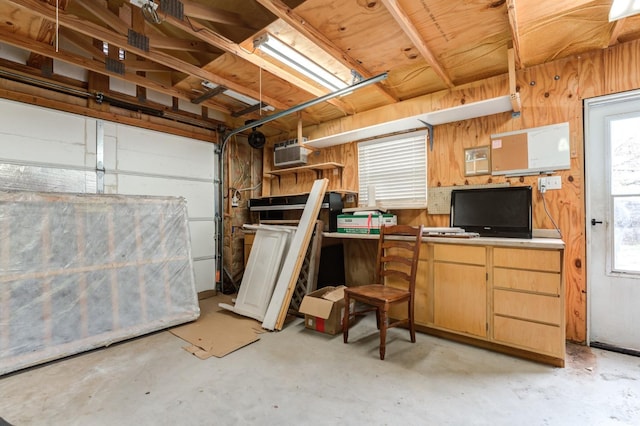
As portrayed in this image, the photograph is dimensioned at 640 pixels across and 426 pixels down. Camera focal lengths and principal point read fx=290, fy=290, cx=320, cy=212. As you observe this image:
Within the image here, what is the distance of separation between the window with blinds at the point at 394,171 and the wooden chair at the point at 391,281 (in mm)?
697

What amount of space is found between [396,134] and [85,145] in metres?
3.67

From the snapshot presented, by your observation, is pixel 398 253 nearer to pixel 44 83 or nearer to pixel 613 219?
pixel 613 219

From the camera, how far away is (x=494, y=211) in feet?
9.49

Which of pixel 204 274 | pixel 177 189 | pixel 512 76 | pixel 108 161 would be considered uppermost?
pixel 512 76

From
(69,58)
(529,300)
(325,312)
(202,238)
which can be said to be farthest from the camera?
(202,238)

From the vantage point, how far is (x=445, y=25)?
2.25 m

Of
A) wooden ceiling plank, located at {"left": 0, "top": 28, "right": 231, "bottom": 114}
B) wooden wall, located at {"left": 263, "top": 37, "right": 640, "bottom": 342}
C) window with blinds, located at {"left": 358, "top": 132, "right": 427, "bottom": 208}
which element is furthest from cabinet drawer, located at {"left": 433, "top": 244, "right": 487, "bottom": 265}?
wooden ceiling plank, located at {"left": 0, "top": 28, "right": 231, "bottom": 114}

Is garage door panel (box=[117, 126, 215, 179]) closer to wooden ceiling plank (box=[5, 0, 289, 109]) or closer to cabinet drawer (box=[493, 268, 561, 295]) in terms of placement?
wooden ceiling plank (box=[5, 0, 289, 109])

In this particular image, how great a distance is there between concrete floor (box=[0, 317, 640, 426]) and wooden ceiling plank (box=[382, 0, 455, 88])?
2.56 m

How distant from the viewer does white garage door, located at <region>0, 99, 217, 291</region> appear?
290cm

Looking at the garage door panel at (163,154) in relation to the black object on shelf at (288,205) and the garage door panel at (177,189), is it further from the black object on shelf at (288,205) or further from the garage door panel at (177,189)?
the black object on shelf at (288,205)

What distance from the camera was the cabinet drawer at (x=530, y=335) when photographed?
7.21 ft

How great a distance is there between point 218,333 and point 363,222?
1.94 metres

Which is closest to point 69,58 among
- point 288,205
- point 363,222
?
point 288,205
